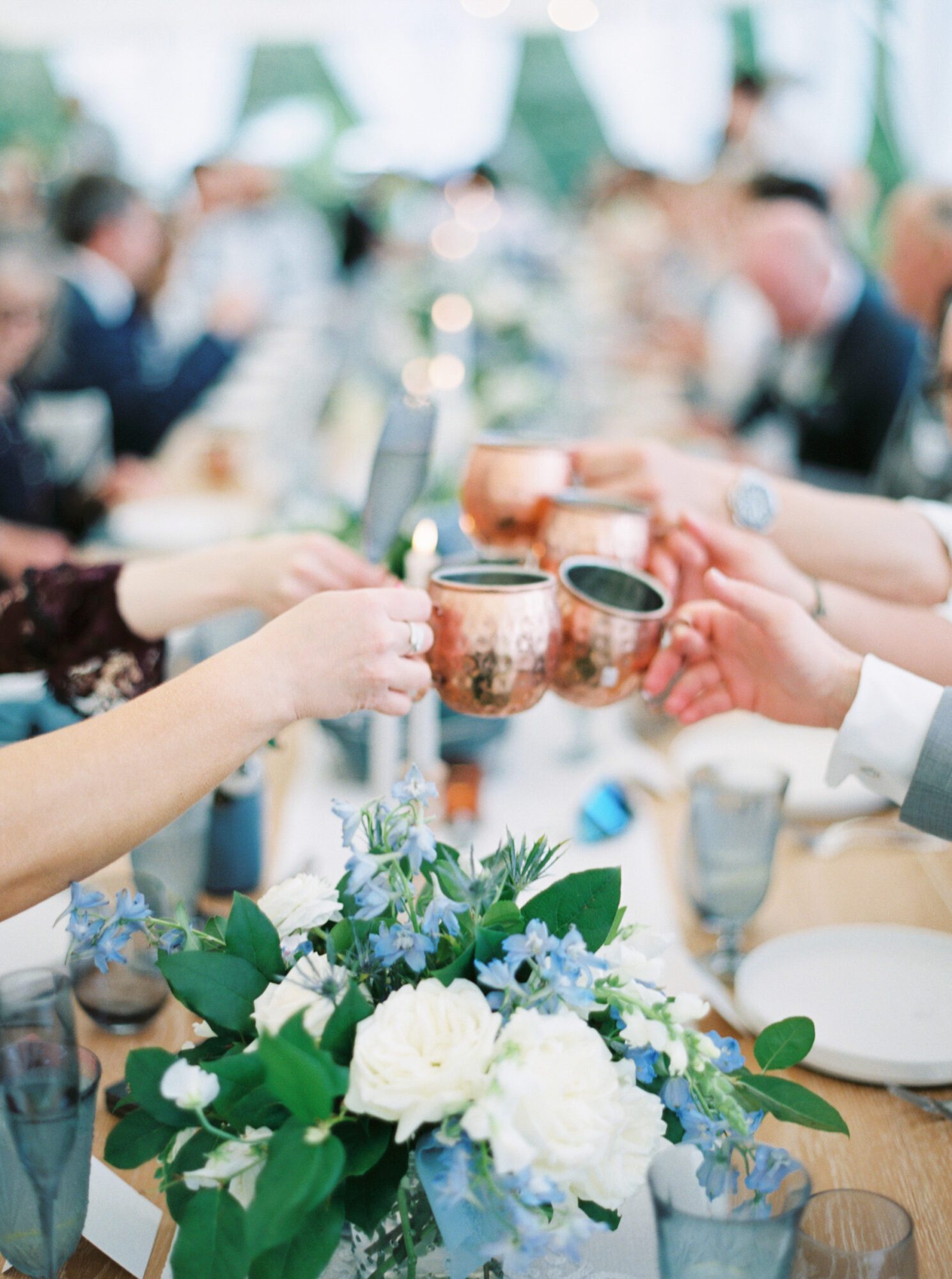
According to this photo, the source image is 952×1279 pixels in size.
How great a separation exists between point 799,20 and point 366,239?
235cm

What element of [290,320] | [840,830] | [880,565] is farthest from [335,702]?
[290,320]

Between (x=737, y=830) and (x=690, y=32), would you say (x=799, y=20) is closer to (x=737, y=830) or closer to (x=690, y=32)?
(x=690, y=32)

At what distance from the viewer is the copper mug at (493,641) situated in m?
0.74

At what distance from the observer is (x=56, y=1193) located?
0.54 metres

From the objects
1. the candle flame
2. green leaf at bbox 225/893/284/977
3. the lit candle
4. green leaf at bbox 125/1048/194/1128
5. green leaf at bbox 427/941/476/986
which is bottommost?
the lit candle

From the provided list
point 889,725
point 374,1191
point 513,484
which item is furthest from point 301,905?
point 513,484

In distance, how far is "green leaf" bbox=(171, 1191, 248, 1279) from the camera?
440 millimetres

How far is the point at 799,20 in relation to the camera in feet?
17.5

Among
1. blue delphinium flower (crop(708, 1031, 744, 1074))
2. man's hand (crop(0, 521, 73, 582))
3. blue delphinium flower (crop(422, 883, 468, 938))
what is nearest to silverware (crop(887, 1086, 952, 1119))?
blue delphinium flower (crop(708, 1031, 744, 1074))

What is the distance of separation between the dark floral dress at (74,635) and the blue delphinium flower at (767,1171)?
74cm

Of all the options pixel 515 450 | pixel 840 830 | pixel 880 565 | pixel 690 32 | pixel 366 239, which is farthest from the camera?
pixel 690 32

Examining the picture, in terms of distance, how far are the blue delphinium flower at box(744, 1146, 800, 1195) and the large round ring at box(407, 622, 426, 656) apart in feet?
1.21

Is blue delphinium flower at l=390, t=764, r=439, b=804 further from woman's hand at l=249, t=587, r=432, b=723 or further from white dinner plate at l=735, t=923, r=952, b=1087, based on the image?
white dinner plate at l=735, t=923, r=952, b=1087

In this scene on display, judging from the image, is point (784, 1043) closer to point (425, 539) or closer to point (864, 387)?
point (425, 539)
